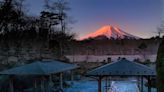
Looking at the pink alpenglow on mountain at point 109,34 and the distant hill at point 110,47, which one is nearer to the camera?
the distant hill at point 110,47

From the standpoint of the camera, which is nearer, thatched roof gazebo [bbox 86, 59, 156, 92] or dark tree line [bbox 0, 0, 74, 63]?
thatched roof gazebo [bbox 86, 59, 156, 92]

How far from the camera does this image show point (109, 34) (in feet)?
103

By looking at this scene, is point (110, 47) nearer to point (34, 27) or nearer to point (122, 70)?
point (34, 27)

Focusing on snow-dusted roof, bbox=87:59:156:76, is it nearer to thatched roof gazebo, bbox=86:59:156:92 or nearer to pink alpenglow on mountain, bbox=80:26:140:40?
thatched roof gazebo, bbox=86:59:156:92

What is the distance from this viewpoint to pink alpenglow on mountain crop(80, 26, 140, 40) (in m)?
28.0

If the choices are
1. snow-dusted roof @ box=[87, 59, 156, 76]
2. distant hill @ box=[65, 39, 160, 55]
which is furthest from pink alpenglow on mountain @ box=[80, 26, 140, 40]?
snow-dusted roof @ box=[87, 59, 156, 76]

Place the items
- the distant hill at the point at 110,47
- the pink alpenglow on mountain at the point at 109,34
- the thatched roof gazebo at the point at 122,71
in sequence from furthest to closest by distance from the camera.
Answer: the pink alpenglow on mountain at the point at 109,34 < the distant hill at the point at 110,47 < the thatched roof gazebo at the point at 122,71

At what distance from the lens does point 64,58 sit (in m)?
27.3

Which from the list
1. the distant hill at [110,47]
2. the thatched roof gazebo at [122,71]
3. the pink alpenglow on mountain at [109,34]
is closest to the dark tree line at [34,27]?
the distant hill at [110,47]

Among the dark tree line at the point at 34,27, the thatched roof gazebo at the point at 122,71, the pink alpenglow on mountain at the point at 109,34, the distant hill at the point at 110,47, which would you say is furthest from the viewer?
the pink alpenglow on mountain at the point at 109,34

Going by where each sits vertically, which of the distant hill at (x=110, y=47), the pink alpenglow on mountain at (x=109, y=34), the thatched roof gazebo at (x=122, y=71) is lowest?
the thatched roof gazebo at (x=122, y=71)

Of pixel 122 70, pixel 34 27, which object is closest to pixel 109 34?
pixel 34 27

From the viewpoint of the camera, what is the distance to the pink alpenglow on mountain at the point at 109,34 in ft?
91.8

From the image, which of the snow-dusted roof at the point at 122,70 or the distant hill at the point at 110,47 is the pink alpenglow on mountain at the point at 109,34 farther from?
the snow-dusted roof at the point at 122,70
